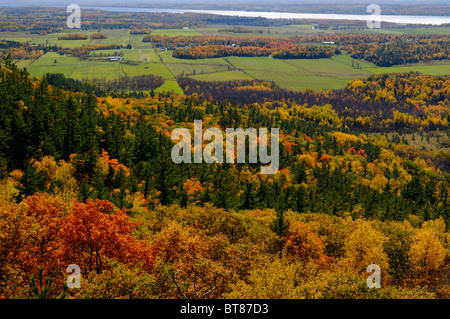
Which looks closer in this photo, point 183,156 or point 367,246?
point 367,246

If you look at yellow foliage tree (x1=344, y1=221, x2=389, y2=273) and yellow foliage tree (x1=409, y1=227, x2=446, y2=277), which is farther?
yellow foliage tree (x1=409, y1=227, x2=446, y2=277)

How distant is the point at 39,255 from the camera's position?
4378 centimetres

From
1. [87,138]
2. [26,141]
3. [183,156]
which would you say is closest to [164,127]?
[183,156]

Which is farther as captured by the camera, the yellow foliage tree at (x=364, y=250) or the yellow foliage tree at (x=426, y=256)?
the yellow foliage tree at (x=426, y=256)

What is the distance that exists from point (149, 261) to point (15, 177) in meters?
49.7

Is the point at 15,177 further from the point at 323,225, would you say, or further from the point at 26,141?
the point at 323,225

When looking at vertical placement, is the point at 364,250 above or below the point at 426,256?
above

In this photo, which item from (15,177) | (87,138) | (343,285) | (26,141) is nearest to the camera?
(343,285)
